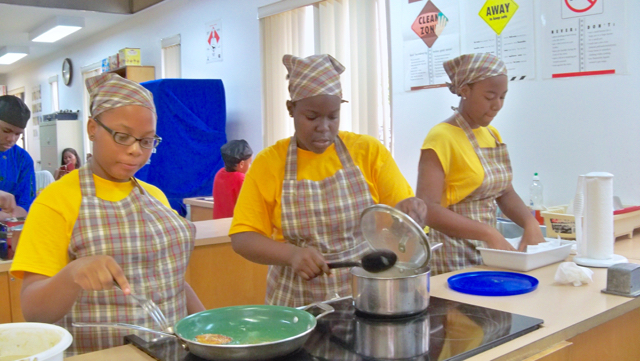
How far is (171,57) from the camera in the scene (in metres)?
6.28

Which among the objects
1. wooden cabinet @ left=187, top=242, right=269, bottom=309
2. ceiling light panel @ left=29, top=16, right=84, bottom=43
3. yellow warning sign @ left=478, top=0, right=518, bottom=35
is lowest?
wooden cabinet @ left=187, top=242, right=269, bottom=309

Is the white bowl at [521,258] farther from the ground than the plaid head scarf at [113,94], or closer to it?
closer to it

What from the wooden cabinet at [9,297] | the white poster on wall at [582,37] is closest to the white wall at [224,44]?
the white poster on wall at [582,37]

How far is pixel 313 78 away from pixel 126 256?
2.34 feet

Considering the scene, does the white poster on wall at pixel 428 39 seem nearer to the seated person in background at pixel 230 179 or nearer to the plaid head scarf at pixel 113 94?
the seated person in background at pixel 230 179

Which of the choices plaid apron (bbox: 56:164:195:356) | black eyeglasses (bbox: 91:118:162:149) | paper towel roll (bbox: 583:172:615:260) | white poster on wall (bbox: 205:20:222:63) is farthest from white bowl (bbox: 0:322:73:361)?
white poster on wall (bbox: 205:20:222:63)

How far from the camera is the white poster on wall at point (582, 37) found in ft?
8.64

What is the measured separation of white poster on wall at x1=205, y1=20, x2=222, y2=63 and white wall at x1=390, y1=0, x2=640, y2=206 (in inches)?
107

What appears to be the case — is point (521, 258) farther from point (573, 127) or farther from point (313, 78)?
point (573, 127)

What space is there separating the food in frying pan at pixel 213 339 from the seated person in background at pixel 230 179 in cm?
292

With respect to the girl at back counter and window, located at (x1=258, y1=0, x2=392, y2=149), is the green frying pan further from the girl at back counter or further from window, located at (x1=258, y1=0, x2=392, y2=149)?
window, located at (x1=258, y1=0, x2=392, y2=149)

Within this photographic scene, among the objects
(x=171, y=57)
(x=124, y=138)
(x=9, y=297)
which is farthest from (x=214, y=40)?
(x=124, y=138)

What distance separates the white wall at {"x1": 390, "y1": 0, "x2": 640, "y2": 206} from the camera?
8.66ft

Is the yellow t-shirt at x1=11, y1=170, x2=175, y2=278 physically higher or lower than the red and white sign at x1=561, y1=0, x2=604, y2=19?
lower
